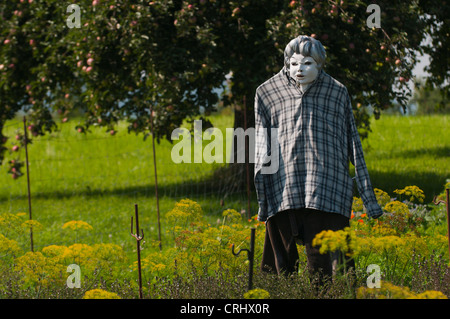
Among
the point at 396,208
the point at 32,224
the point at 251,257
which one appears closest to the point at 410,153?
the point at 396,208

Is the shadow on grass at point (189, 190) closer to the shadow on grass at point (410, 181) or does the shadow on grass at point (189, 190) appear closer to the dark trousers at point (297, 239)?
the shadow on grass at point (410, 181)

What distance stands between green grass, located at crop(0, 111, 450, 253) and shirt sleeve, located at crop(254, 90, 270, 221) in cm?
340

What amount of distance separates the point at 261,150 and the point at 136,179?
823cm

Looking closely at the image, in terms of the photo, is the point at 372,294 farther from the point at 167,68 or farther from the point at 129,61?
the point at 129,61

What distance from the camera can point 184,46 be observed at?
8.23 meters

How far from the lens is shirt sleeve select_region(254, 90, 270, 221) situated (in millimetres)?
3750

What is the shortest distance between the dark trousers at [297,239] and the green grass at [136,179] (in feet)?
11.0

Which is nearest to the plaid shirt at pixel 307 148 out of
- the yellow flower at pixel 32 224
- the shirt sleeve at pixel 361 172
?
the shirt sleeve at pixel 361 172

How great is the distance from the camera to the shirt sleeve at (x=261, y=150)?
3.75 meters

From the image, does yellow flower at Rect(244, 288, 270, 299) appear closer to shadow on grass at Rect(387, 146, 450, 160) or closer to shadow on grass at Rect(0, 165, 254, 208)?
shadow on grass at Rect(0, 165, 254, 208)

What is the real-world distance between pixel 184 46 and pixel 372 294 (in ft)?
18.3

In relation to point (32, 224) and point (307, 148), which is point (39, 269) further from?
point (307, 148)

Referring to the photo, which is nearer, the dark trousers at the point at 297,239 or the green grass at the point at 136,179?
the dark trousers at the point at 297,239
